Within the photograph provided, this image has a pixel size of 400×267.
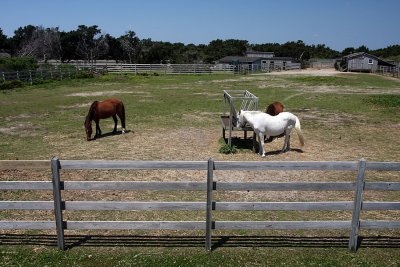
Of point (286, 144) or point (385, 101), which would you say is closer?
point (286, 144)

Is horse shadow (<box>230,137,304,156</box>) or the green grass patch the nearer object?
horse shadow (<box>230,137,304,156</box>)

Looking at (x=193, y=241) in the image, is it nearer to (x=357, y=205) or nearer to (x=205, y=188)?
(x=205, y=188)

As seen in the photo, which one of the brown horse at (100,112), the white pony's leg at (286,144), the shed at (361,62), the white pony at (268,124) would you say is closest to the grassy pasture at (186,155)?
the white pony's leg at (286,144)

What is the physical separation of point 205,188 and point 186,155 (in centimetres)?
566

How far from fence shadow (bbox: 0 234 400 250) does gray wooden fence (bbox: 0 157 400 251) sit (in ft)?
1.04

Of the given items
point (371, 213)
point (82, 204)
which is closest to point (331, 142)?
point (371, 213)

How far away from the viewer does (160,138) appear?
1299 cm

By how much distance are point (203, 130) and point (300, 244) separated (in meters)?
9.03

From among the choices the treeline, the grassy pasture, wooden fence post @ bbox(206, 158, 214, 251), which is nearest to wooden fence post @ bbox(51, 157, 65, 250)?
the grassy pasture

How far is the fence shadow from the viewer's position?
5.57 meters

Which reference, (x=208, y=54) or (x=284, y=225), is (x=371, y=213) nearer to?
(x=284, y=225)

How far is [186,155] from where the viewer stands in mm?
10797

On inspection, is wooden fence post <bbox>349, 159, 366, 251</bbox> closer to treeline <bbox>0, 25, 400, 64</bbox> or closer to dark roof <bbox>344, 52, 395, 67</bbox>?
dark roof <bbox>344, 52, 395, 67</bbox>

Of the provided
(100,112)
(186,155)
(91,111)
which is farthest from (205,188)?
(100,112)
